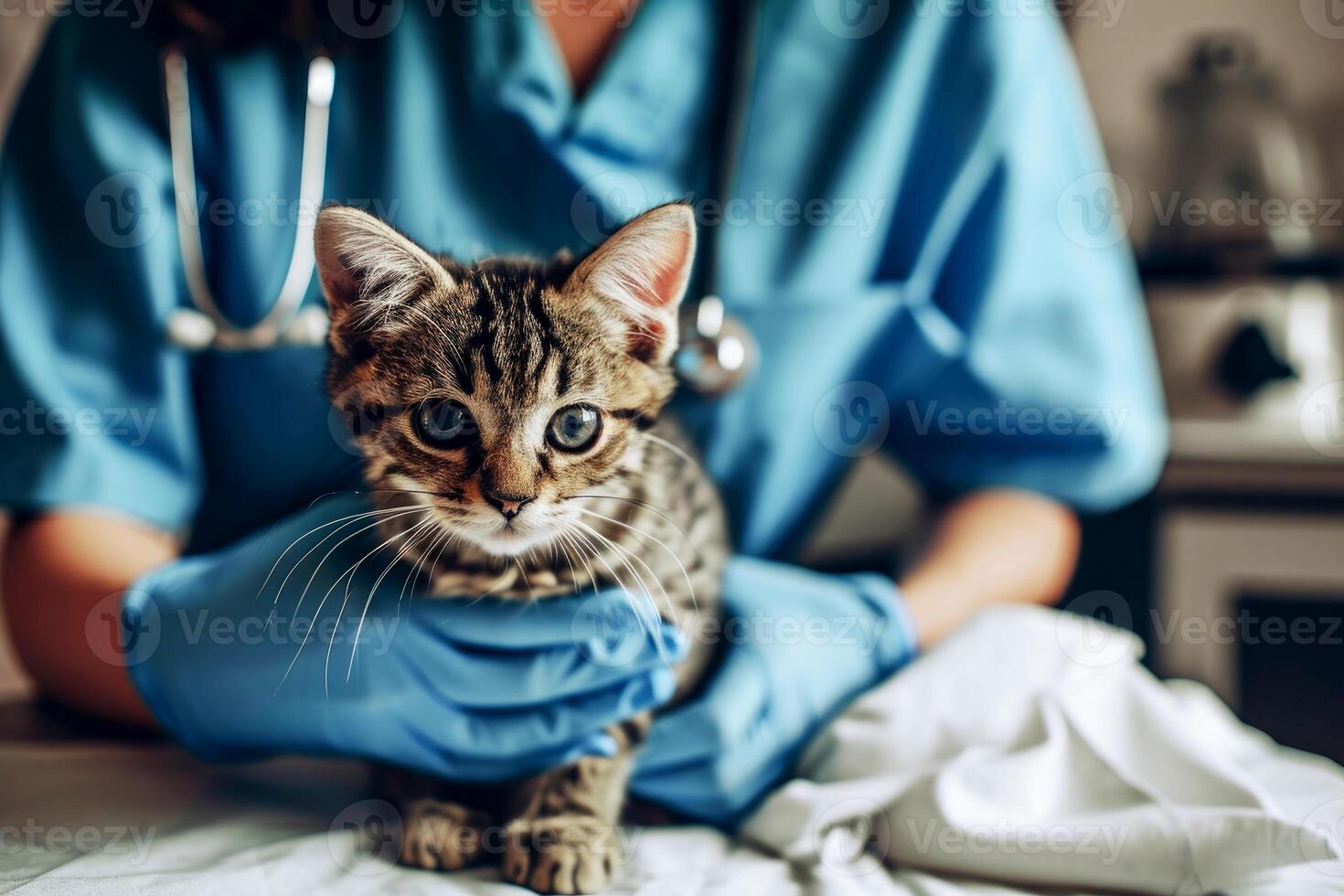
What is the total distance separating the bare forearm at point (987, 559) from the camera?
2.48 feet

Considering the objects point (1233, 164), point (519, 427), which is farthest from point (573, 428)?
point (1233, 164)

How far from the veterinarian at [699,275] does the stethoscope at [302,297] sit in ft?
0.04

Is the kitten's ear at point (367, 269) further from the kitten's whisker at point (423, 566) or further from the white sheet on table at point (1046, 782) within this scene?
the white sheet on table at point (1046, 782)

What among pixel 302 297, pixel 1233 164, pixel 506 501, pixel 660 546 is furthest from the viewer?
pixel 1233 164

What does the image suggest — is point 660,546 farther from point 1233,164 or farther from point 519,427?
point 1233,164

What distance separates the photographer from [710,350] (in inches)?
25.3

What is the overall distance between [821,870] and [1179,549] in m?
0.93

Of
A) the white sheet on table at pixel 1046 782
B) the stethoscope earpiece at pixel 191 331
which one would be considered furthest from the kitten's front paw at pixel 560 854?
the stethoscope earpiece at pixel 191 331

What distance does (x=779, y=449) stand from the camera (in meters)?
0.78

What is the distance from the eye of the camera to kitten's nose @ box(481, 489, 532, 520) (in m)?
0.46

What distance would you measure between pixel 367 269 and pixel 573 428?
5.7 inches

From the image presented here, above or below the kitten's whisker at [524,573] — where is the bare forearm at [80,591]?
below

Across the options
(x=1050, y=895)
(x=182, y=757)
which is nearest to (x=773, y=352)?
(x=1050, y=895)

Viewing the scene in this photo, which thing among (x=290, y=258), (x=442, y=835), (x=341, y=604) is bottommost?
(x=442, y=835)
